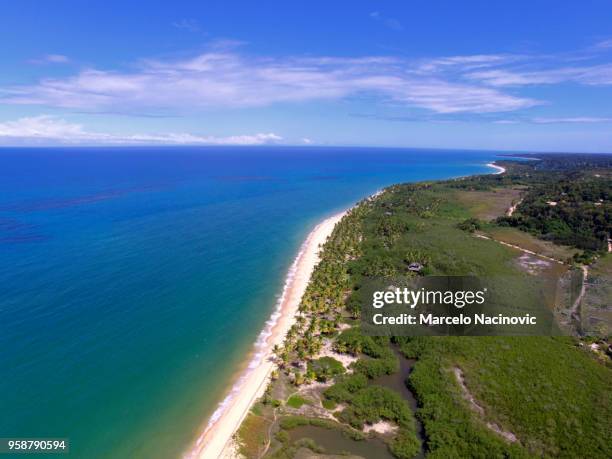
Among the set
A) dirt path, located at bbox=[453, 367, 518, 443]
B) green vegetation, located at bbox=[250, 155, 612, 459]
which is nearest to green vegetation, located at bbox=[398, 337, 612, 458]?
green vegetation, located at bbox=[250, 155, 612, 459]

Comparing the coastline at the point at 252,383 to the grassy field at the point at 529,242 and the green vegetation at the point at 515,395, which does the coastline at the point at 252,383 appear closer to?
the green vegetation at the point at 515,395

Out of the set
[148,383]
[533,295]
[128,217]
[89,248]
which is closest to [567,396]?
[533,295]

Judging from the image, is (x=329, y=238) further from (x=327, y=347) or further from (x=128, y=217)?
(x=128, y=217)

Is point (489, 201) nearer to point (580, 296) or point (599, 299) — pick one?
point (580, 296)

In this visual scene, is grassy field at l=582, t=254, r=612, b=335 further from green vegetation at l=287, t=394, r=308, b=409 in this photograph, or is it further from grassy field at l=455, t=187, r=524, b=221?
grassy field at l=455, t=187, r=524, b=221

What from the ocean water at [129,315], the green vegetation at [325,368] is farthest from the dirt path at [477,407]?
the ocean water at [129,315]

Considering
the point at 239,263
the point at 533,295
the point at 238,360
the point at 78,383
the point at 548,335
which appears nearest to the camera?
the point at 78,383
